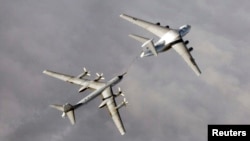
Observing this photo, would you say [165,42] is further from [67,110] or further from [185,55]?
[67,110]

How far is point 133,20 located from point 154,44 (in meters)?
15.5

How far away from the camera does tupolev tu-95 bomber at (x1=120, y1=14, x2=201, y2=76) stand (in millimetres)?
174500

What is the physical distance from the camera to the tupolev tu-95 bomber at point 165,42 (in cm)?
17450

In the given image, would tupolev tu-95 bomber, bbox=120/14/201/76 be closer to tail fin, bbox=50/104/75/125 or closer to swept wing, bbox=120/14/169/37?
swept wing, bbox=120/14/169/37

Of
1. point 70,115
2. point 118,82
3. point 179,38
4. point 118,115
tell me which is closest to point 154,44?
point 179,38

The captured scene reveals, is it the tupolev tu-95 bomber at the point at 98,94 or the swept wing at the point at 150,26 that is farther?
the swept wing at the point at 150,26

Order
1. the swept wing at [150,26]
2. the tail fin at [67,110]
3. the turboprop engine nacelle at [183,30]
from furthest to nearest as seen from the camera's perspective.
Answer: the turboprop engine nacelle at [183,30] < the swept wing at [150,26] < the tail fin at [67,110]

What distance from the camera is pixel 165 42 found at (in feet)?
599

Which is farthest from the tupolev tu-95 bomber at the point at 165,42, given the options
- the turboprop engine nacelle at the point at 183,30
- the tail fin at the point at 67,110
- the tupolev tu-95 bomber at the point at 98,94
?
the tail fin at the point at 67,110

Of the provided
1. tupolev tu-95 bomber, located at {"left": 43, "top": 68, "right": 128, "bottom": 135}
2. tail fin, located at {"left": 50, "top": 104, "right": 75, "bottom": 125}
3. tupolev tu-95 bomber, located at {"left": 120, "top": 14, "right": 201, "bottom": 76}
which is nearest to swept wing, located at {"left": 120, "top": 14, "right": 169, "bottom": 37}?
tupolev tu-95 bomber, located at {"left": 120, "top": 14, "right": 201, "bottom": 76}

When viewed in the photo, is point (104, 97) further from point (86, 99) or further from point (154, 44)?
point (154, 44)

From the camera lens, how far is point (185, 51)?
17788 centimetres

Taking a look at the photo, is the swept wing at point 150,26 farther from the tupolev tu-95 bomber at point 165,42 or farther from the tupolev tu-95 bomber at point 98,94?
the tupolev tu-95 bomber at point 98,94

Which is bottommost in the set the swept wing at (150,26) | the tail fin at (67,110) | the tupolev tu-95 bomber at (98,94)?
the tail fin at (67,110)
